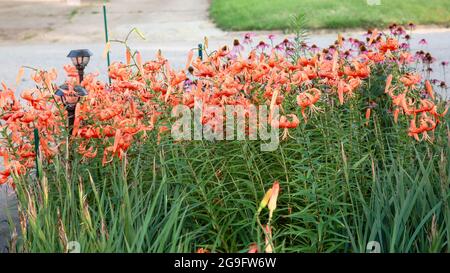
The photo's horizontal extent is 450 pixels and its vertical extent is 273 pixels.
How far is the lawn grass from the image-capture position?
1842cm

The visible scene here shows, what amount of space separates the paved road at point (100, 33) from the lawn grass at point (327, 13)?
0.60 m

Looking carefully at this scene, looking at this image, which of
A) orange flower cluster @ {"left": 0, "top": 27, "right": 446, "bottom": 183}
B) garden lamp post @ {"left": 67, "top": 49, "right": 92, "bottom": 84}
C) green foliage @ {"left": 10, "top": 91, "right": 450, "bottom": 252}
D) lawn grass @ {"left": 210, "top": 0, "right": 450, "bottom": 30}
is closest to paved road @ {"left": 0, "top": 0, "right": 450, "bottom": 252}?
lawn grass @ {"left": 210, "top": 0, "right": 450, "bottom": 30}

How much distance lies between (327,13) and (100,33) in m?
4.96

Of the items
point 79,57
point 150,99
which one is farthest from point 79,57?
point 150,99

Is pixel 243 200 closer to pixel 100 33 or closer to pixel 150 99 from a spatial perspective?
pixel 150 99

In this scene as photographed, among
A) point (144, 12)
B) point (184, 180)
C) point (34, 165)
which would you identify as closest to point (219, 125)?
point (184, 180)

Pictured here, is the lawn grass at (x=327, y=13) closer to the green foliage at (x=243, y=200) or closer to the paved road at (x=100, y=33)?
the paved road at (x=100, y=33)

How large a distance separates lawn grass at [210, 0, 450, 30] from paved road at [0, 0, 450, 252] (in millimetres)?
596

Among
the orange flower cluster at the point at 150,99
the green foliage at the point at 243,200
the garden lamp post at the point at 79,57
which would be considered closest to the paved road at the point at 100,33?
the garden lamp post at the point at 79,57

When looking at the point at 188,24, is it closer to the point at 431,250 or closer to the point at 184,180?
the point at 184,180

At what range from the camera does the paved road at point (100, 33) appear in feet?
50.1

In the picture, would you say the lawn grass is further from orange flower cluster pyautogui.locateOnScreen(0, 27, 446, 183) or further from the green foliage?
the green foliage

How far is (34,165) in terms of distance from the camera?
617 cm

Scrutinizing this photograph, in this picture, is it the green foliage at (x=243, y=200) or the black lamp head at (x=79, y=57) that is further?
the black lamp head at (x=79, y=57)
